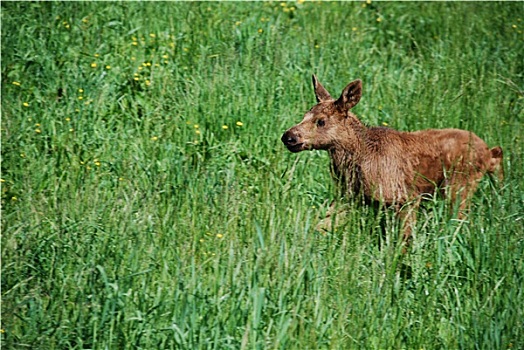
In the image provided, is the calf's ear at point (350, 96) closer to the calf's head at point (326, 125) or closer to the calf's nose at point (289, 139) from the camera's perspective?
the calf's head at point (326, 125)

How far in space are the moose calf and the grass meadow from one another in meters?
0.21

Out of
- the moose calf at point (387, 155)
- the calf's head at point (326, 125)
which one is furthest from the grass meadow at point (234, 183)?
the calf's head at point (326, 125)

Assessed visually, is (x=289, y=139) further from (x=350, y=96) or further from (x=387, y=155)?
(x=387, y=155)

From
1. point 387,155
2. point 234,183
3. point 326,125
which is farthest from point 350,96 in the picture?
point 234,183

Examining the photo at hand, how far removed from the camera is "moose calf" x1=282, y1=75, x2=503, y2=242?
7039 mm

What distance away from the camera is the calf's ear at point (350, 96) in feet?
23.0

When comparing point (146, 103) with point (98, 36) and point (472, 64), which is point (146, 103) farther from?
point (472, 64)

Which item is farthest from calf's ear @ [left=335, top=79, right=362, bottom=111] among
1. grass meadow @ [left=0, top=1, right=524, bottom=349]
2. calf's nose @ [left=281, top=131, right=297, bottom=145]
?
grass meadow @ [left=0, top=1, right=524, bottom=349]

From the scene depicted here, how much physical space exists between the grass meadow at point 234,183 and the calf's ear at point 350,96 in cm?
69

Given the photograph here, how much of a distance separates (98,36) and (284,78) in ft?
6.58

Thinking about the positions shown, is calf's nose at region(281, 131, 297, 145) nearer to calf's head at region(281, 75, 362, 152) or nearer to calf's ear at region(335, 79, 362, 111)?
calf's head at region(281, 75, 362, 152)

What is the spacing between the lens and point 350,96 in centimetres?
711

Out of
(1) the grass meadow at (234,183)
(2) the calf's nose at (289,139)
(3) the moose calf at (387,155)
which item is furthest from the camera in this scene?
(3) the moose calf at (387,155)

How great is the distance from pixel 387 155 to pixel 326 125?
1.86 feet
